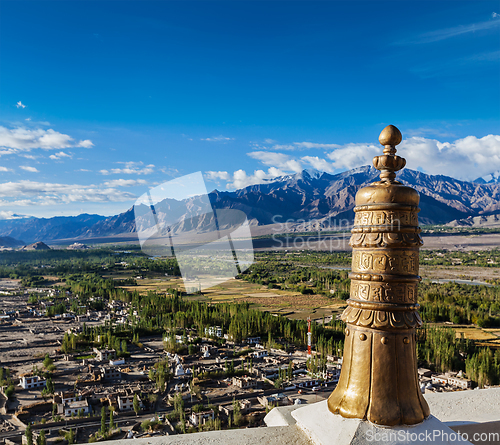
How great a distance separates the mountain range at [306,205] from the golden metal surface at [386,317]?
8184 cm

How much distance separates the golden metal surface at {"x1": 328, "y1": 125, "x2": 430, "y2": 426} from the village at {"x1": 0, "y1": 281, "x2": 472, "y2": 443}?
8567 millimetres

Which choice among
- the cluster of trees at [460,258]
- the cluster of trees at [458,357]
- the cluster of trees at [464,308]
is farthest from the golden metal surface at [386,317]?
the cluster of trees at [460,258]

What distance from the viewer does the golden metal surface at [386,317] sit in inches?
46.4

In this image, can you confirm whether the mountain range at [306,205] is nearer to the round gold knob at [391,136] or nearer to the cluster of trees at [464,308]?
the cluster of trees at [464,308]

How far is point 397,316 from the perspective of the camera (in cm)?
118

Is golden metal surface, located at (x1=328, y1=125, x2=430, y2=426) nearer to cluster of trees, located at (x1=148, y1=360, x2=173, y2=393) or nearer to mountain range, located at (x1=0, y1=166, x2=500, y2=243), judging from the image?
cluster of trees, located at (x1=148, y1=360, x2=173, y2=393)

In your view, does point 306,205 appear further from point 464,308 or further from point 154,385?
point 154,385

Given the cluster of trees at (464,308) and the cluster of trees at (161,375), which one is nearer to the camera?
the cluster of trees at (161,375)

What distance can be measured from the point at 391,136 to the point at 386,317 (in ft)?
1.83

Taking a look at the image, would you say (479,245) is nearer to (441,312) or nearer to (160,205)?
(441,312)

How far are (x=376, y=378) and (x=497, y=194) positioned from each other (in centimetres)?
19130

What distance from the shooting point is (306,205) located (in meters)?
132

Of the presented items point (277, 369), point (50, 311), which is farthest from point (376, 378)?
point (50, 311)

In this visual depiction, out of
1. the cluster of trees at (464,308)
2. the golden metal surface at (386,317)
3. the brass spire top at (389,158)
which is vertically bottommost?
the cluster of trees at (464,308)
